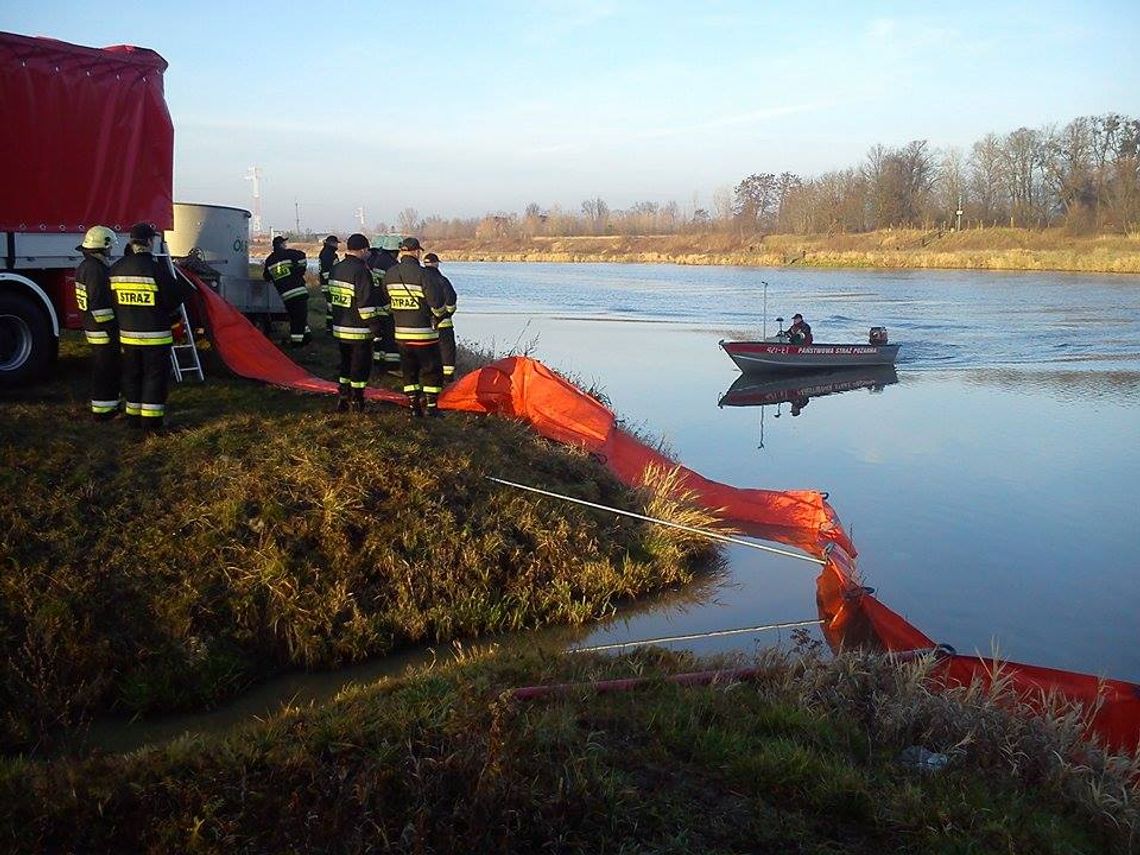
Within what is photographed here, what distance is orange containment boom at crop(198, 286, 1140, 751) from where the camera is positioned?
8.41m

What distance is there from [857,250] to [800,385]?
5895 centimetres

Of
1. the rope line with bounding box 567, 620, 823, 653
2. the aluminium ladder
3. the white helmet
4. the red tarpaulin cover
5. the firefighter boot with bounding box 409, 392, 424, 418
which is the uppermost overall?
the red tarpaulin cover

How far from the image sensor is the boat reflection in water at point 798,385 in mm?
20984

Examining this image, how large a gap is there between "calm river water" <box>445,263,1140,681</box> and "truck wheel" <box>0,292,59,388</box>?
6.19m

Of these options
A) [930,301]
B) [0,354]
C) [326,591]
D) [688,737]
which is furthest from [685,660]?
[930,301]

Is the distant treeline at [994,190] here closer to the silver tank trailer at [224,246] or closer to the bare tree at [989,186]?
the bare tree at [989,186]

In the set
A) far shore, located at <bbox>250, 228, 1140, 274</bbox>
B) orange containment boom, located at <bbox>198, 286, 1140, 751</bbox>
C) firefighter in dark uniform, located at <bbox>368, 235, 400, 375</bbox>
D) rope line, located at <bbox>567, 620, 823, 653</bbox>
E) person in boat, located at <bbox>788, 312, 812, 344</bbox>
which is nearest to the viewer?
rope line, located at <bbox>567, 620, 823, 653</bbox>

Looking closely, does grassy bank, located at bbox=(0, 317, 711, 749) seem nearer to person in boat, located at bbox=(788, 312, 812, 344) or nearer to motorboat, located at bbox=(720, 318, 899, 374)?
motorboat, located at bbox=(720, 318, 899, 374)

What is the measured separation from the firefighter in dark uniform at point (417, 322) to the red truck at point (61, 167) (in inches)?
120

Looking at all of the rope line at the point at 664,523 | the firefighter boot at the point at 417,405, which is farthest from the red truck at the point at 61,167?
the rope line at the point at 664,523

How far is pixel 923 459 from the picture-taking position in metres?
15.3

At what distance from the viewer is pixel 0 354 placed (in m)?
9.99

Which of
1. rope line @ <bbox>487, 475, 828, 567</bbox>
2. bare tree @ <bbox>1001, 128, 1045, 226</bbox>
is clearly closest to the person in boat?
rope line @ <bbox>487, 475, 828, 567</bbox>

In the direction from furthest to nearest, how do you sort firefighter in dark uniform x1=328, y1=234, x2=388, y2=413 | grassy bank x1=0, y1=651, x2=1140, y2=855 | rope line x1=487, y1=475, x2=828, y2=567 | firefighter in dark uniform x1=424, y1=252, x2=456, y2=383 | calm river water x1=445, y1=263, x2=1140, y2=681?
firefighter in dark uniform x1=424, y1=252, x2=456, y2=383
firefighter in dark uniform x1=328, y1=234, x2=388, y2=413
rope line x1=487, y1=475, x2=828, y2=567
calm river water x1=445, y1=263, x2=1140, y2=681
grassy bank x1=0, y1=651, x2=1140, y2=855
